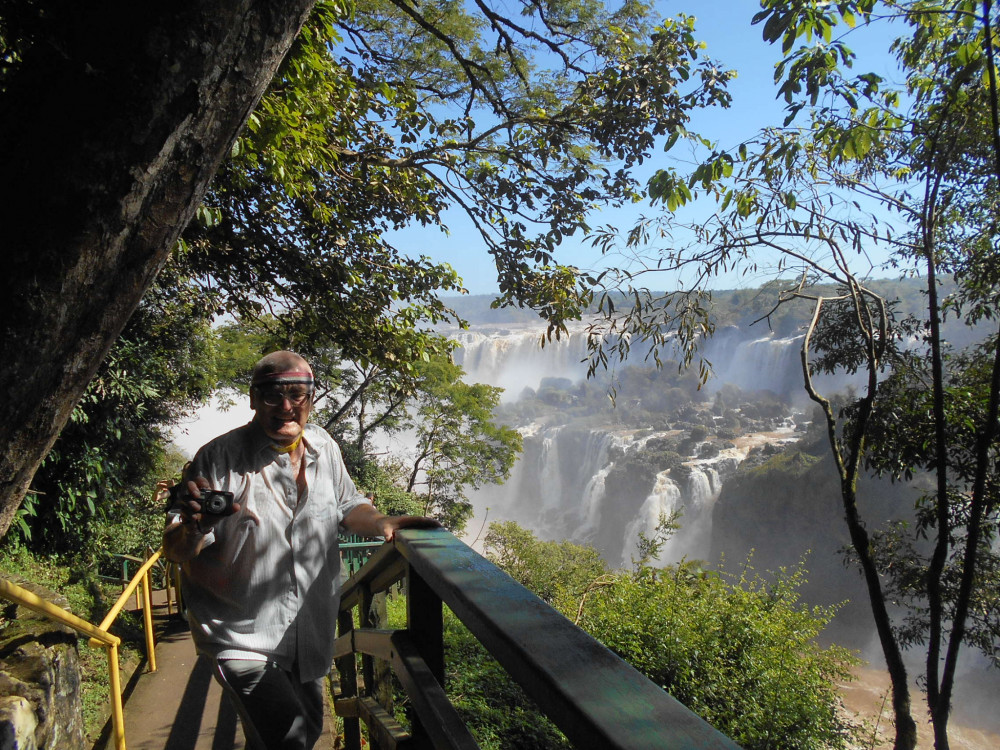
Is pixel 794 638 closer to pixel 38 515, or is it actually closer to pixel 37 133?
pixel 37 133

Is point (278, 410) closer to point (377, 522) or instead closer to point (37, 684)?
point (377, 522)

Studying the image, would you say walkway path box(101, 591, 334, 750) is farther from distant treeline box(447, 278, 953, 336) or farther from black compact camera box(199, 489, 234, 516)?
distant treeline box(447, 278, 953, 336)

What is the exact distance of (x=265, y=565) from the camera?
178 cm

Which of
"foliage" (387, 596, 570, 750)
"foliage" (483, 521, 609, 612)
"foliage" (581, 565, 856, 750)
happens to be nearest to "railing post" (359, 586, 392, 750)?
"foliage" (387, 596, 570, 750)

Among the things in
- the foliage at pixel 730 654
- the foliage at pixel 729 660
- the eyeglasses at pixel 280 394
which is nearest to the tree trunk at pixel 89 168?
the eyeglasses at pixel 280 394

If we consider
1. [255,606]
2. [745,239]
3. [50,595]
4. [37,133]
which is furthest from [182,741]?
[745,239]

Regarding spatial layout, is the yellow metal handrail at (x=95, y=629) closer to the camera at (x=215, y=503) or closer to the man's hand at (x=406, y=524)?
the camera at (x=215, y=503)

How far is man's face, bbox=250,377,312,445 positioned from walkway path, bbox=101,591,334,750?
1837mm

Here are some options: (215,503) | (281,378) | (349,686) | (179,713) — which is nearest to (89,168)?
(215,503)

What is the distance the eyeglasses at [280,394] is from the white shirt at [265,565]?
9 cm

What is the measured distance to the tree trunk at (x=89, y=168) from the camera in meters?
0.85

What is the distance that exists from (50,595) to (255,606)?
6.61 feet

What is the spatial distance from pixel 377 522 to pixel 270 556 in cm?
30

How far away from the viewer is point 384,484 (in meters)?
17.7
